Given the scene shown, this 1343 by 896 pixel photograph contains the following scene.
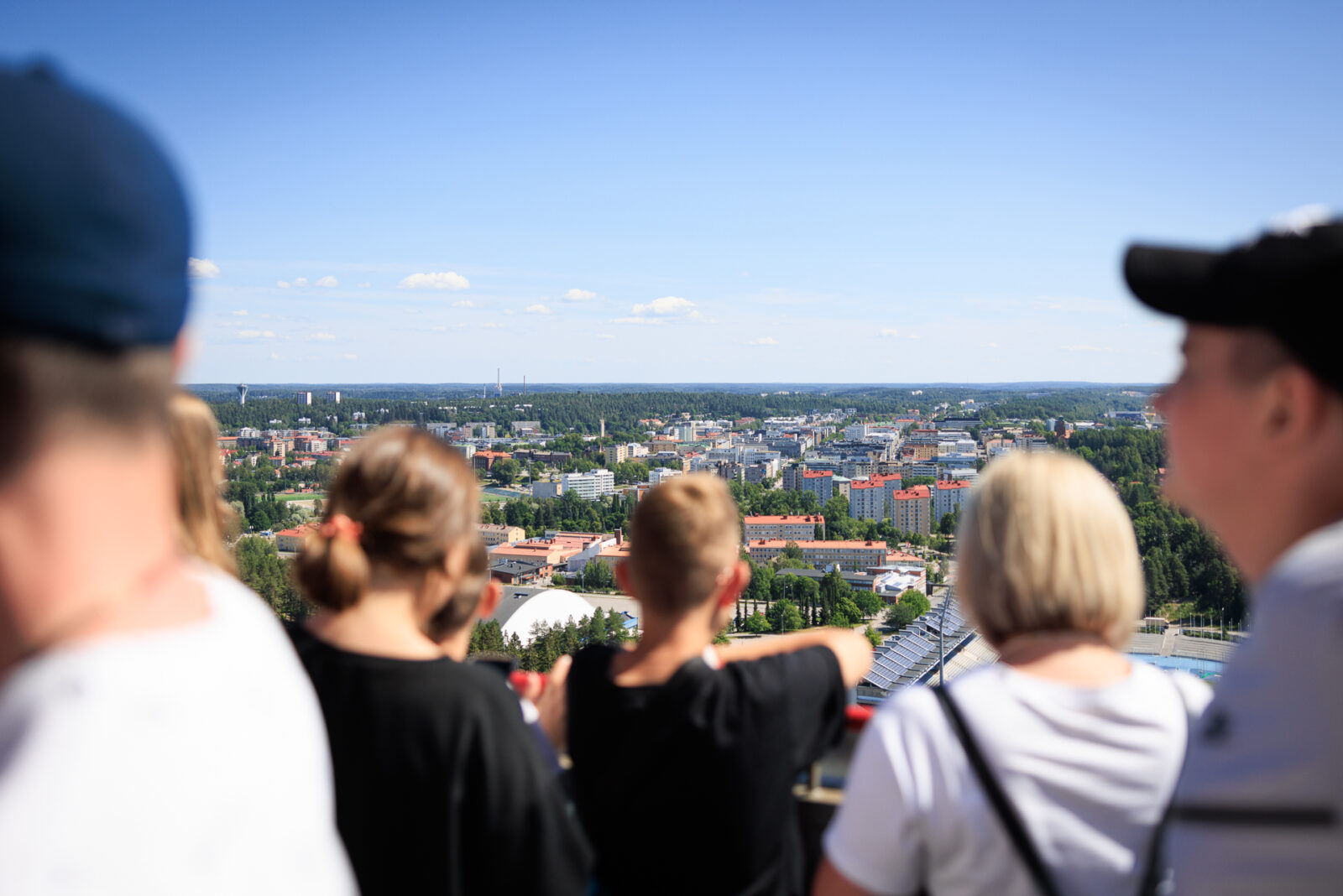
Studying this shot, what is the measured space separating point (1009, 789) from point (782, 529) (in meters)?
34.0

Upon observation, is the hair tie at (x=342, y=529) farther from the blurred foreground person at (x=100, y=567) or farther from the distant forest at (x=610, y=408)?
the distant forest at (x=610, y=408)

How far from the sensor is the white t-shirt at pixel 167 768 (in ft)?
1.09

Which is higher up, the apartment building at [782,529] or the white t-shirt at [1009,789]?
the white t-shirt at [1009,789]

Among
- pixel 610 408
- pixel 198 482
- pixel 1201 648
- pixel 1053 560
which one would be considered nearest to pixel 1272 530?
pixel 1053 560

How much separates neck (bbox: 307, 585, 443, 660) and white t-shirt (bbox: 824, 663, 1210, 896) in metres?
0.45

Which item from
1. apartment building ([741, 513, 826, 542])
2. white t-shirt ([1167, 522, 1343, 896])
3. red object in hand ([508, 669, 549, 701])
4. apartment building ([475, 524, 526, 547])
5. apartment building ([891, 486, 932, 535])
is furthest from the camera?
apartment building ([891, 486, 932, 535])

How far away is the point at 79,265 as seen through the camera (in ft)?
1.12

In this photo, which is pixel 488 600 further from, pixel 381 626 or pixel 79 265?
pixel 79 265

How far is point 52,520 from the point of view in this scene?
0.36 meters

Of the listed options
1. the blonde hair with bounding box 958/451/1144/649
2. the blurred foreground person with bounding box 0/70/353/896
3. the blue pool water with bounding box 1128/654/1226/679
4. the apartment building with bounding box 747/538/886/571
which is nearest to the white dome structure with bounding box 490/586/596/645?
the apartment building with bounding box 747/538/886/571

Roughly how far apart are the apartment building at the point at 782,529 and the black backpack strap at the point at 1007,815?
32.2 meters

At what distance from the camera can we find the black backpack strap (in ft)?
2.38

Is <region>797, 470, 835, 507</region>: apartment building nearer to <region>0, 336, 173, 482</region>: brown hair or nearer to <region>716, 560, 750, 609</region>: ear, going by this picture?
<region>716, 560, 750, 609</region>: ear

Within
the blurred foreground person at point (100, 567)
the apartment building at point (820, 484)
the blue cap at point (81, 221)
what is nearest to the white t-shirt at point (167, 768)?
the blurred foreground person at point (100, 567)
